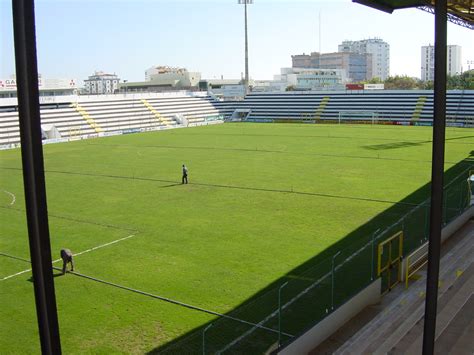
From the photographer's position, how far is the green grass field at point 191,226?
10.8 metres

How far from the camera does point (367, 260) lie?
39.8 feet

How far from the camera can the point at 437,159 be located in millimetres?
4852

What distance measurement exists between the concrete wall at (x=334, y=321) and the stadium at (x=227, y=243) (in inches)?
1.5

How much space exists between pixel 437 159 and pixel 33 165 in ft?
11.4

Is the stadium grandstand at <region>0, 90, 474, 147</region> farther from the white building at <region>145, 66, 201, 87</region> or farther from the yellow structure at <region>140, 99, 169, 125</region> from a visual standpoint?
the white building at <region>145, 66, 201, 87</region>

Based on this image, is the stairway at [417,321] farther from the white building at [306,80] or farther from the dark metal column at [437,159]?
the white building at [306,80]

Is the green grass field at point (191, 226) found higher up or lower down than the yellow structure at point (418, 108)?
lower down

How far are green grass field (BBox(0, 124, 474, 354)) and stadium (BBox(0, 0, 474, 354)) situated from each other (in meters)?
0.06

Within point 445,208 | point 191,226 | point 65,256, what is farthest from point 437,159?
point 191,226

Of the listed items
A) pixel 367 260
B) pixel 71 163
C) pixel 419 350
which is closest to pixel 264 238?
pixel 367 260

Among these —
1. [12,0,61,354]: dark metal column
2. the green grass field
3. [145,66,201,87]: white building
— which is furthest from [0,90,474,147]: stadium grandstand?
[12,0,61,354]: dark metal column

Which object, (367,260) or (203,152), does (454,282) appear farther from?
(203,152)

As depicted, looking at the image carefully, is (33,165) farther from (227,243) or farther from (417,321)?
(227,243)

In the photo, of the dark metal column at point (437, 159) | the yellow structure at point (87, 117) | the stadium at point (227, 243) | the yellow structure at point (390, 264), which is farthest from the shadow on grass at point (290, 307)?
the yellow structure at point (87, 117)
